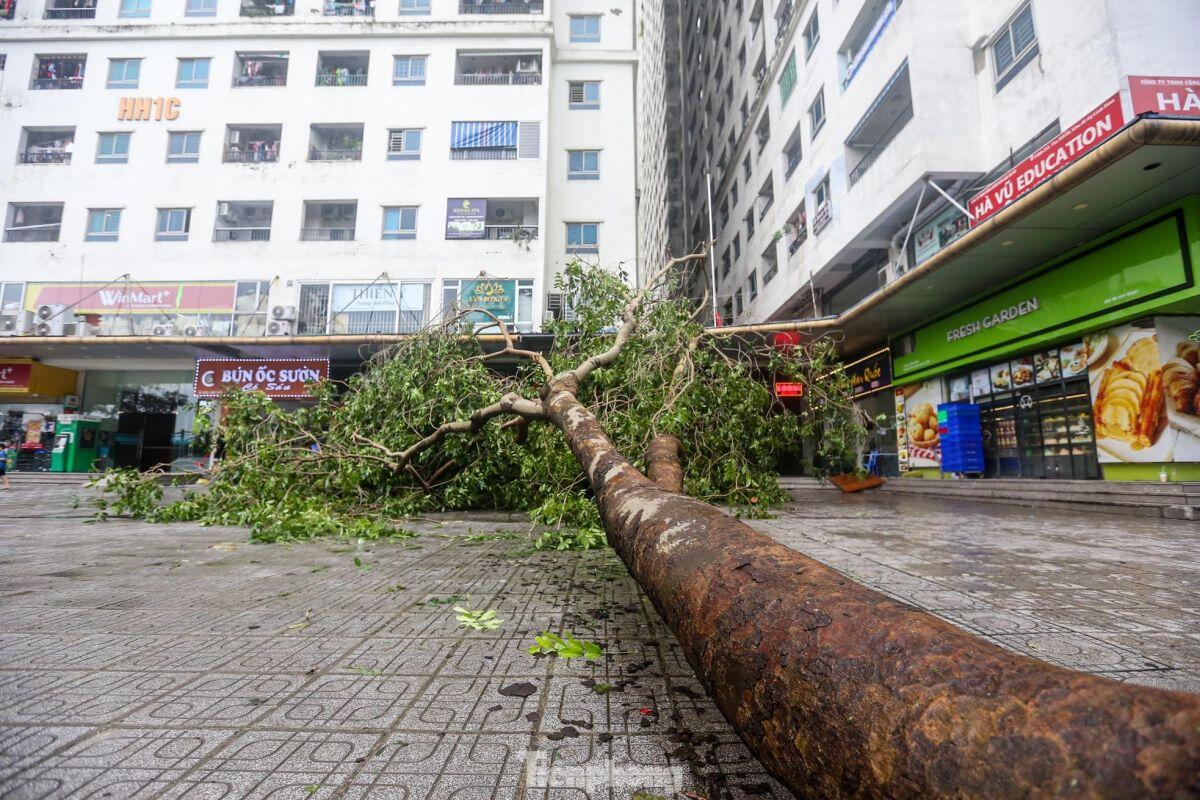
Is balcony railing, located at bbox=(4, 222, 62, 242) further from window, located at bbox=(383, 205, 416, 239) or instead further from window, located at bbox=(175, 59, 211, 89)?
window, located at bbox=(383, 205, 416, 239)

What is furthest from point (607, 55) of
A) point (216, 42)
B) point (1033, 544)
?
point (1033, 544)

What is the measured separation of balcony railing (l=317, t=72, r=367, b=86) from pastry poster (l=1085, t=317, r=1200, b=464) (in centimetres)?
2509

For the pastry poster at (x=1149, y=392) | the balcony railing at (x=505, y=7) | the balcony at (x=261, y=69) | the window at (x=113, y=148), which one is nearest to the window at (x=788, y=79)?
the balcony railing at (x=505, y=7)

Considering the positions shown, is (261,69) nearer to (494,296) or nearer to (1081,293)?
(494,296)

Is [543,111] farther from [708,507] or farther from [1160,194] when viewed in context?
[708,507]

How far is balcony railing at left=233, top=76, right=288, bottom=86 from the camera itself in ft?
71.9

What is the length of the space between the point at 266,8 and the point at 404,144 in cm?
909

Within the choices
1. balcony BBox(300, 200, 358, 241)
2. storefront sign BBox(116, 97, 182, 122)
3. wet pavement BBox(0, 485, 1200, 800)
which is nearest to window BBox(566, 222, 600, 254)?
balcony BBox(300, 200, 358, 241)

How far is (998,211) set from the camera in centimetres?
924

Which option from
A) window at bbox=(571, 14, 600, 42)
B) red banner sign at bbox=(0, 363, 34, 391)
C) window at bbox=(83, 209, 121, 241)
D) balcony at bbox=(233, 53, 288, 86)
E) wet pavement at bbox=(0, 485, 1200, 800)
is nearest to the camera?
wet pavement at bbox=(0, 485, 1200, 800)

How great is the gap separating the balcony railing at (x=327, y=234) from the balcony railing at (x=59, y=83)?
1183 centimetres

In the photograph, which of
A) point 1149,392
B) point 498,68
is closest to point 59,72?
point 498,68

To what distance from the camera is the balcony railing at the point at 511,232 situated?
2008 cm

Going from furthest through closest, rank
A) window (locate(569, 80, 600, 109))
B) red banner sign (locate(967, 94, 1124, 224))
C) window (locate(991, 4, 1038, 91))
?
window (locate(569, 80, 600, 109))
window (locate(991, 4, 1038, 91))
red banner sign (locate(967, 94, 1124, 224))
